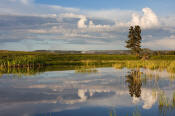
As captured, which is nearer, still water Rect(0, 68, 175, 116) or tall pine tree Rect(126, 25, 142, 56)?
still water Rect(0, 68, 175, 116)

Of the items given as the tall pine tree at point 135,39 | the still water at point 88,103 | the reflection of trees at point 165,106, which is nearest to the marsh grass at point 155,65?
the still water at point 88,103

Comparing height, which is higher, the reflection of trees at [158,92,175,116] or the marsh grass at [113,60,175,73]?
the marsh grass at [113,60,175,73]

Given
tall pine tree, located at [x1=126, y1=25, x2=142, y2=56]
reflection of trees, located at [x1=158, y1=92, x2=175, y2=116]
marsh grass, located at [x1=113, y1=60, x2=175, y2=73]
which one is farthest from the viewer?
tall pine tree, located at [x1=126, y1=25, x2=142, y2=56]

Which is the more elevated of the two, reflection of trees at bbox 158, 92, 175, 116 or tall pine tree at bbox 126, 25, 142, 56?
tall pine tree at bbox 126, 25, 142, 56

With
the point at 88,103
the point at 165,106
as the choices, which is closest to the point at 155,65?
the point at 165,106

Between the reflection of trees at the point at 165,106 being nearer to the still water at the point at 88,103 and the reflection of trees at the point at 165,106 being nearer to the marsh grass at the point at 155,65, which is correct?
the still water at the point at 88,103

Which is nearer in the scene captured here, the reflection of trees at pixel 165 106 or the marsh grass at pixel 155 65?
the reflection of trees at pixel 165 106

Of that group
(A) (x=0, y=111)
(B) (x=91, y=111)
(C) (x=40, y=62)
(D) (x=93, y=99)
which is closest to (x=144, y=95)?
(D) (x=93, y=99)

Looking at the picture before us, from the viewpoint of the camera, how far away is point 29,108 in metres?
12.1

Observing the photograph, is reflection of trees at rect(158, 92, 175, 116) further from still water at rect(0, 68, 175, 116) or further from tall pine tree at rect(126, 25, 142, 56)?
tall pine tree at rect(126, 25, 142, 56)

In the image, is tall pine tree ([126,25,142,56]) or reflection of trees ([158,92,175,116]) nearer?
reflection of trees ([158,92,175,116])

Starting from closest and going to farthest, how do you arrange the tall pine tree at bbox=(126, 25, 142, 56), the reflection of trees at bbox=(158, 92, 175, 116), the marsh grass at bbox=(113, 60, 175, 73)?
the reflection of trees at bbox=(158, 92, 175, 116) < the marsh grass at bbox=(113, 60, 175, 73) < the tall pine tree at bbox=(126, 25, 142, 56)

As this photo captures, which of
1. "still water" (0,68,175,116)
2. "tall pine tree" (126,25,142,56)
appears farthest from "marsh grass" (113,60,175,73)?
"tall pine tree" (126,25,142,56)

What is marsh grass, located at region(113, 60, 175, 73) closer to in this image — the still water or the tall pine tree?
Result: the still water
